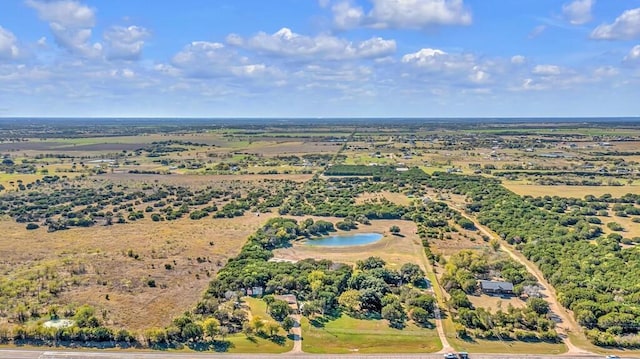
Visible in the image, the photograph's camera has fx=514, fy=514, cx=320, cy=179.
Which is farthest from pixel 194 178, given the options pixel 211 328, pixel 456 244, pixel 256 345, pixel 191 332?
pixel 256 345

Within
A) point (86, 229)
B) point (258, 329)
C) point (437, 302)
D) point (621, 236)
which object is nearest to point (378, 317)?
point (437, 302)

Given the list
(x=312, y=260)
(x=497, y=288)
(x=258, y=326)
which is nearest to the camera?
(x=258, y=326)

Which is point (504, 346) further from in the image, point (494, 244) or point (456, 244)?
point (456, 244)

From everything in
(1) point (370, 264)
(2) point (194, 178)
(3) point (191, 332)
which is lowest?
(3) point (191, 332)

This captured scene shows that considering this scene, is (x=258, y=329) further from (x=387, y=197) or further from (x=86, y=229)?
(x=387, y=197)

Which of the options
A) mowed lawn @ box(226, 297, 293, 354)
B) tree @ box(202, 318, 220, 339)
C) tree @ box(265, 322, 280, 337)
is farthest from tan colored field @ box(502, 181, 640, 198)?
tree @ box(202, 318, 220, 339)

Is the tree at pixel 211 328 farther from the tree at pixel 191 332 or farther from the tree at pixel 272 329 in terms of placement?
the tree at pixel 272 329

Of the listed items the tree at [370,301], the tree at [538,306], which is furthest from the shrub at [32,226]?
the tree at [538,306]
